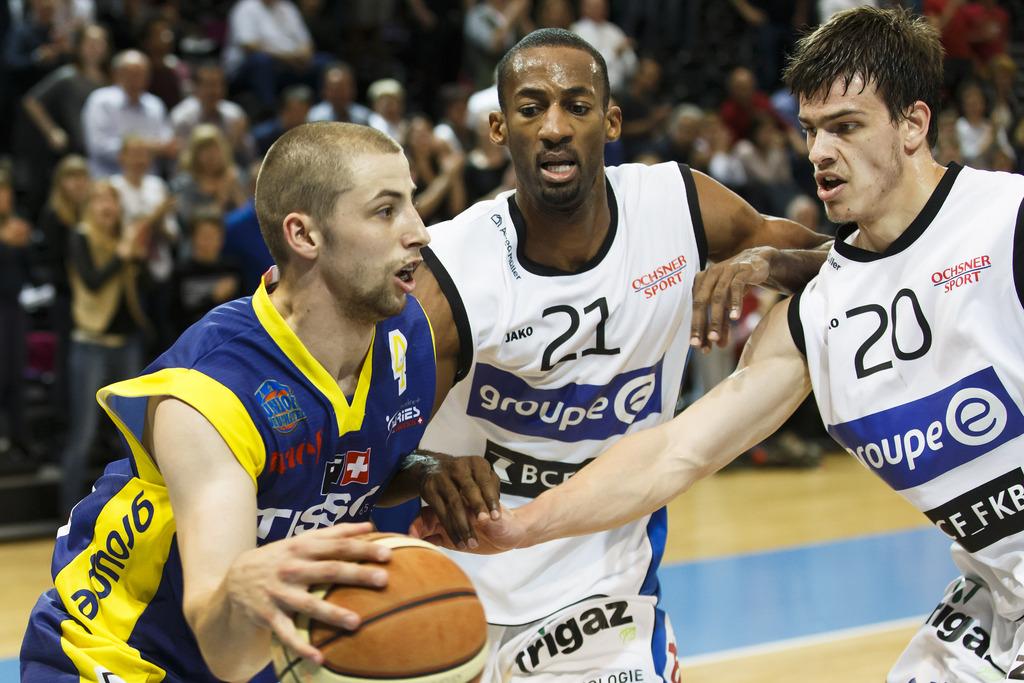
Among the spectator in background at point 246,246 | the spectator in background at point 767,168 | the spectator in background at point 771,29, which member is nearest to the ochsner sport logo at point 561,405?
the spectator in background at point 246,246

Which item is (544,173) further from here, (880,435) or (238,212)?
(238,212)

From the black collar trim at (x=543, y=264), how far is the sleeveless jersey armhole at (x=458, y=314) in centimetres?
26

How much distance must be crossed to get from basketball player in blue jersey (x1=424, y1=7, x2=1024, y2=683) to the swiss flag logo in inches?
13.0

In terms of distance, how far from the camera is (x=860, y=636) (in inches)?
255

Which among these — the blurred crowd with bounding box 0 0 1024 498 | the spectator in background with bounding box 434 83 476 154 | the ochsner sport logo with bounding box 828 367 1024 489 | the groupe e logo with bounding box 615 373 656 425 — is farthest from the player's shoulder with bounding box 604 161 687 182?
the spectator in background with bounding box 434 83 476 154

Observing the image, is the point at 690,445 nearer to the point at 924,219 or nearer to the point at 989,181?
the point at 924,219

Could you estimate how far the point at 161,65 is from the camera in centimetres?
1053

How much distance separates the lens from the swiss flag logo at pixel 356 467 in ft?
9.98

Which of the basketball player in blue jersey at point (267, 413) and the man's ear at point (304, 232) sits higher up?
the man's ear at point (304, 232)

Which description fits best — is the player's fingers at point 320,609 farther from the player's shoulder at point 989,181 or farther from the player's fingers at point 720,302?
the player's shoulder at point 989,181

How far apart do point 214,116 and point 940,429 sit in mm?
7798

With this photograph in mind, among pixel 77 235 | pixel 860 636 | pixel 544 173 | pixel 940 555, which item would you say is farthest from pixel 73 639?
pixel 940 555

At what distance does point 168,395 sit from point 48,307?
7417 millimetres

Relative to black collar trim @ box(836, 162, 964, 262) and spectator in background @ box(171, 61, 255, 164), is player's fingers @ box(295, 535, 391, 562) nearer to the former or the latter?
black collar trim @ box(836, 162, 964, 262)
